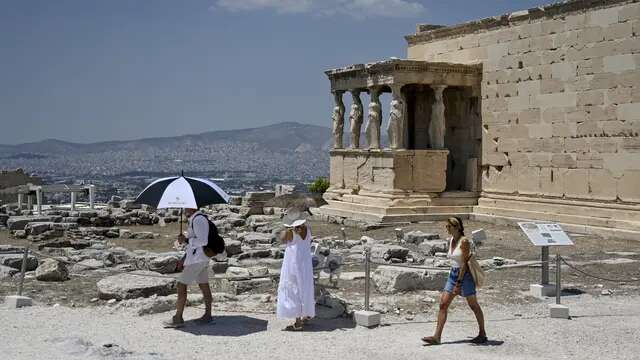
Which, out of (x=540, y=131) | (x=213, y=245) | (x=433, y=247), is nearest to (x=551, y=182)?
(x=540, y=131)

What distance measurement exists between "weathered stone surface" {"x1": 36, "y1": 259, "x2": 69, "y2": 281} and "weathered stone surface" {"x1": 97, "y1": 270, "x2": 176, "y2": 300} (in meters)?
1.63

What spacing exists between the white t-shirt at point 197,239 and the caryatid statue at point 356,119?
1483cm

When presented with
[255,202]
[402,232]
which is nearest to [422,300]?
[402,232]

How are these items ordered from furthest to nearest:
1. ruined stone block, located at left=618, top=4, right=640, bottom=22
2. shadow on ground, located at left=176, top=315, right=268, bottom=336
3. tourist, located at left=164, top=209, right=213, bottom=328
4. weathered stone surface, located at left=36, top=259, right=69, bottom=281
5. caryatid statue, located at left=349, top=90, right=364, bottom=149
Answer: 1. caryatid statue, located at left=349, top=90, right=364, bottom=149
2. ruined stone block, located at left=618, top=4, right=640, bottom=22
3. weathered stone surface, located at left=36, top=259, right=69, bottom=281
4. tourist, located at left=164, top=209, right=213, bottom=328
5. shadow on ground, located at left=176, top=315, right=268, bottom=336

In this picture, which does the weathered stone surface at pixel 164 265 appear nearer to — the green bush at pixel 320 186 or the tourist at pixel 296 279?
the tourist at pixel 296 279

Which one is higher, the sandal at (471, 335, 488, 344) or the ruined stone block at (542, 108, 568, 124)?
the ruined stone block at (542, 108, 568, 124)

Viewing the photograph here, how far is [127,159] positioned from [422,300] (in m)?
194

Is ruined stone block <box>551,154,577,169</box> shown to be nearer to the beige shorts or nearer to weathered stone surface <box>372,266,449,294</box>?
weathered stone surface <box>372,266,449,294</box>

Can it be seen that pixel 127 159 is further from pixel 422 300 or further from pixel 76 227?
pixel 422 300

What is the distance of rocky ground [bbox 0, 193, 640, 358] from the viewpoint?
9.74 meters

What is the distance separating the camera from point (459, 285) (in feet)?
27.5

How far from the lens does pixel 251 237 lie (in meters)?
18.0

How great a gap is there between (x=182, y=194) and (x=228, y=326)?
1580 millimetres

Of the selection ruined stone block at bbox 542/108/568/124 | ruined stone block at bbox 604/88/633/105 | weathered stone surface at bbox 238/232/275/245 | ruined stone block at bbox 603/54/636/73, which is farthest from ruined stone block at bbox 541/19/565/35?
weathered stone surface at bbox 238/232/275/245
